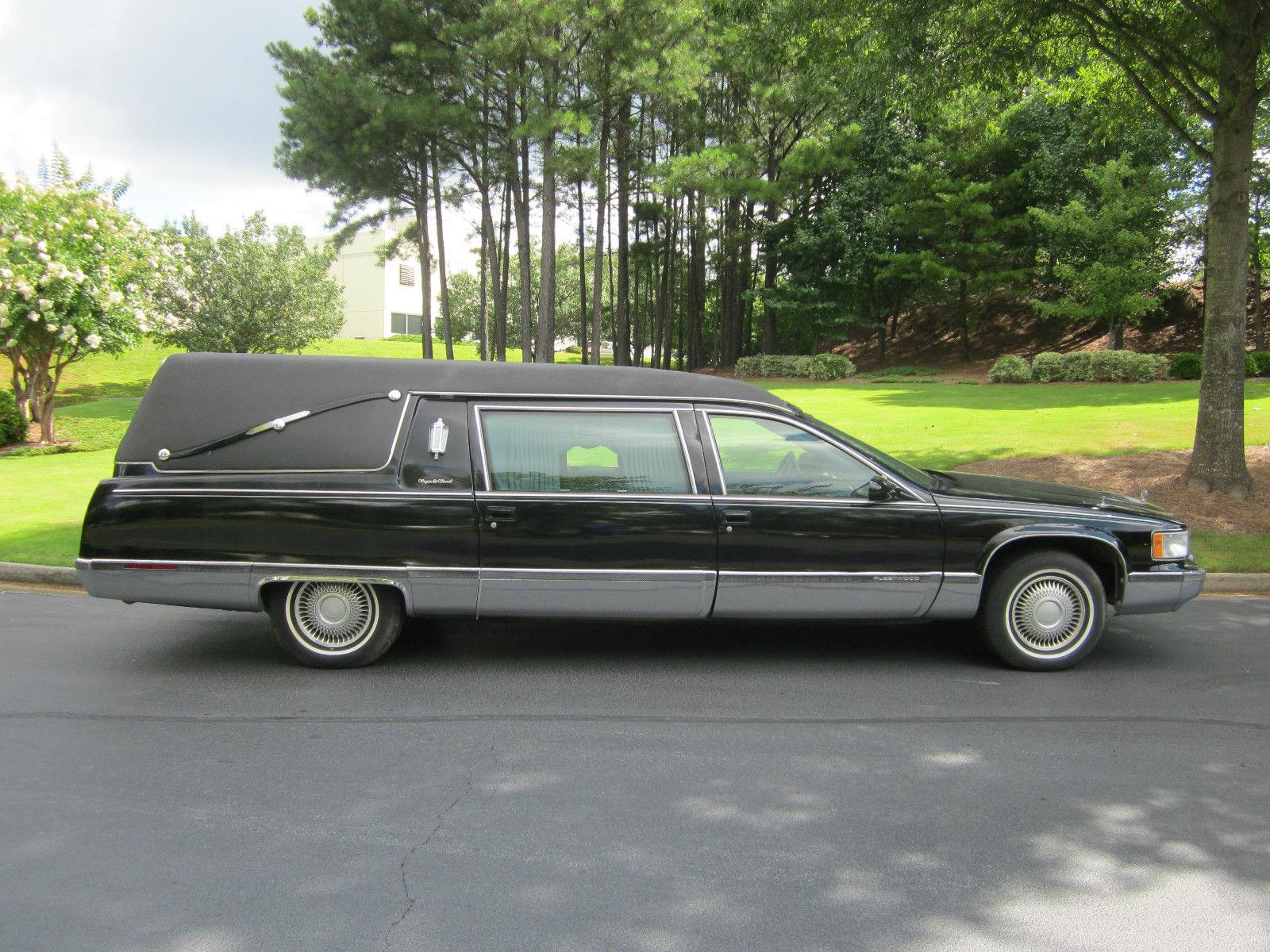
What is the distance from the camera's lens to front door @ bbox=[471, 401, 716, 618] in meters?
5.62

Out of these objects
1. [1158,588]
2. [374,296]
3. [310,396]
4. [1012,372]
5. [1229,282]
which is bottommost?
[1158,588]

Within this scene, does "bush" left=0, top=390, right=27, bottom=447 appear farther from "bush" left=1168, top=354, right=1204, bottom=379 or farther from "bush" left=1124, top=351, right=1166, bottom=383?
"bush" left=1168, top=354, right=1204, bottom=379

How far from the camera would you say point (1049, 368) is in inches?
1109

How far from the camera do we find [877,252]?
121 feet

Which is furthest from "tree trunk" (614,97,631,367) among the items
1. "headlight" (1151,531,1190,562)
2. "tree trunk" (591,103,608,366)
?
"headlight" (1151,531,1190,562)

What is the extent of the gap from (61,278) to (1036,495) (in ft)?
58.3

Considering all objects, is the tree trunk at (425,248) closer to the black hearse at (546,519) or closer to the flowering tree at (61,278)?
the flowering tree at (61,278)

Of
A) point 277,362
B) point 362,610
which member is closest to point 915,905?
point 362,610

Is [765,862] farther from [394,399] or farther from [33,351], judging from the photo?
[33,351]

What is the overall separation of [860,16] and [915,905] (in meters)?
10.7

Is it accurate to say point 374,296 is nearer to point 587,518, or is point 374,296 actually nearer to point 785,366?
point 785,366

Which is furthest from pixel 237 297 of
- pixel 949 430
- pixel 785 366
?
pixel 949 430

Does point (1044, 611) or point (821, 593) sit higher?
point (821, 593)

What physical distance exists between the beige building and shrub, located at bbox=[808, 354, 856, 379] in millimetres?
49492
